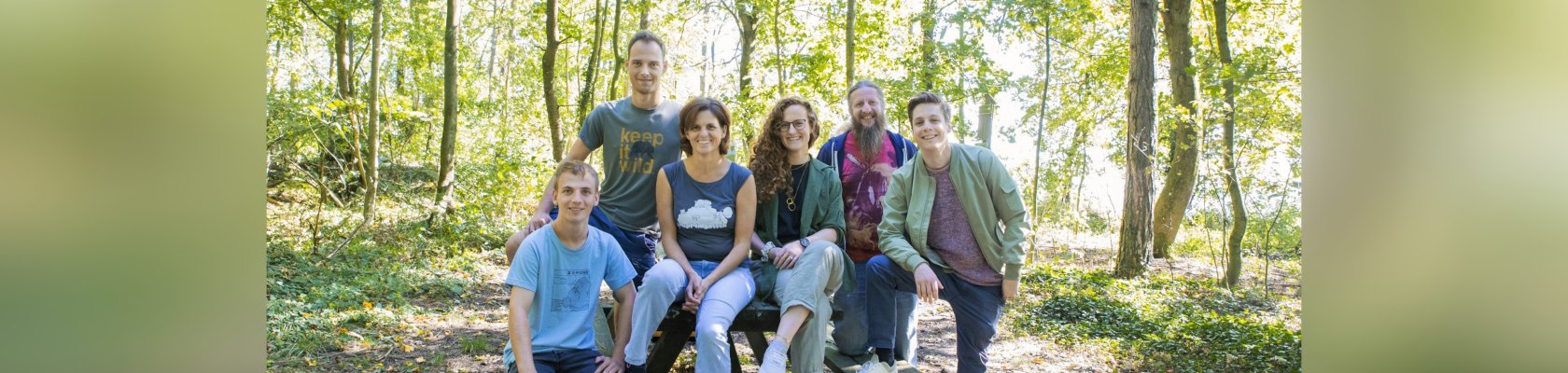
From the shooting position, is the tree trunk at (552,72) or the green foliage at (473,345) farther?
the tree trunk at (552,72)

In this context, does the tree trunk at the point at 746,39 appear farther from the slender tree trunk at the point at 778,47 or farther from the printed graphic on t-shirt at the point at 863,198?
the printed graphic on t-shirt at the point at 863,198

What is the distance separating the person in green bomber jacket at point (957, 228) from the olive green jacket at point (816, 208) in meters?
0.25

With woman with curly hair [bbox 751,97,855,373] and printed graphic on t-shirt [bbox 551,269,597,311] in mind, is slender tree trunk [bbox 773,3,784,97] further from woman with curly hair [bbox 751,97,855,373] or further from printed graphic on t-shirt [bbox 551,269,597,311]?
printed graphic on t-shirt [bbox 551,269,597,311]

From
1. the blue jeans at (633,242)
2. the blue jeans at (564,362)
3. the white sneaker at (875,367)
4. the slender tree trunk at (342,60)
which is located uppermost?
the slender tree trunk at (342,60)

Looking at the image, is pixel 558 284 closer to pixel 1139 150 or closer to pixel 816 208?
pixel 816 208

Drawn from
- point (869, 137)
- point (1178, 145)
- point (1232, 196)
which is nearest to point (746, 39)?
point (1178, 145)

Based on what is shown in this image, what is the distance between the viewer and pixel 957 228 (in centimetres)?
388

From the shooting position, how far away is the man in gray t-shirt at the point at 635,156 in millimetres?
4098

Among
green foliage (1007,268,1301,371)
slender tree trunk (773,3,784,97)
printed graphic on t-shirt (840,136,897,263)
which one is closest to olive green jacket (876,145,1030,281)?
printed graphic on t-shirt (840,136,897,263)

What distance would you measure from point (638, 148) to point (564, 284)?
3.33ft
